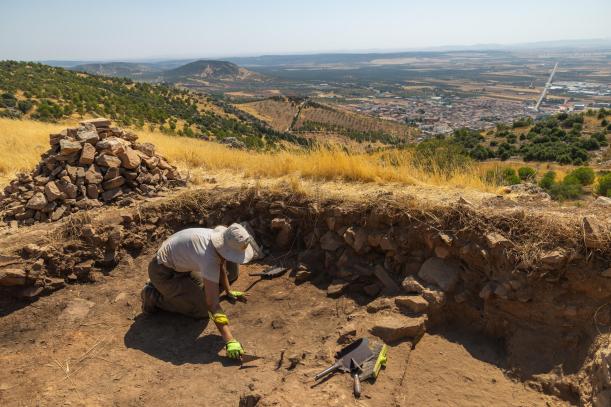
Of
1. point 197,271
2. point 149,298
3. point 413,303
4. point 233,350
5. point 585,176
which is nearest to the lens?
point 233,350

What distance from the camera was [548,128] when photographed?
34.1m

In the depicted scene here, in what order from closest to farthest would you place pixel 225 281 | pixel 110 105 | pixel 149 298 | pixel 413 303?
pixel 413 303
pixel 149 298
pixel 225 281
pixel 110 105

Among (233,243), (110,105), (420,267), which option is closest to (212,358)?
(233,243)

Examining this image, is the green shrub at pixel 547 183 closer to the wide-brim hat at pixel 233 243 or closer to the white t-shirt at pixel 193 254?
the wide-brim hat at pixel 233 243

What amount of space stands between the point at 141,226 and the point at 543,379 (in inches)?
216

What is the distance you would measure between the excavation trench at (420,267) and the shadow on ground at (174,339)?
4.39 ft

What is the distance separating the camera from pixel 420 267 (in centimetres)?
508

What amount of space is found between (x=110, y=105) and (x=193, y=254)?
93.4ft

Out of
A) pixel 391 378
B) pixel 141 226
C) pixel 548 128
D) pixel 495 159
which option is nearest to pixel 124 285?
pixel 141 226

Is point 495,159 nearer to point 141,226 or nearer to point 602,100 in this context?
point 141,226

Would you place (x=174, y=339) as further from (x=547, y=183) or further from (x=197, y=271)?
(x=547, y=183)

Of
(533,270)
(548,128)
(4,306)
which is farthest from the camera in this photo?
(548,128)

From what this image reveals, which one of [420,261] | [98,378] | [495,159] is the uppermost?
[420,261]

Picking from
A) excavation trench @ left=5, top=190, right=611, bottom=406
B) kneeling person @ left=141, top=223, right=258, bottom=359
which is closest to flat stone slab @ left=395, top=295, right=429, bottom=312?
excavation trench @ left=5, top=190, right=611, bottom=406
